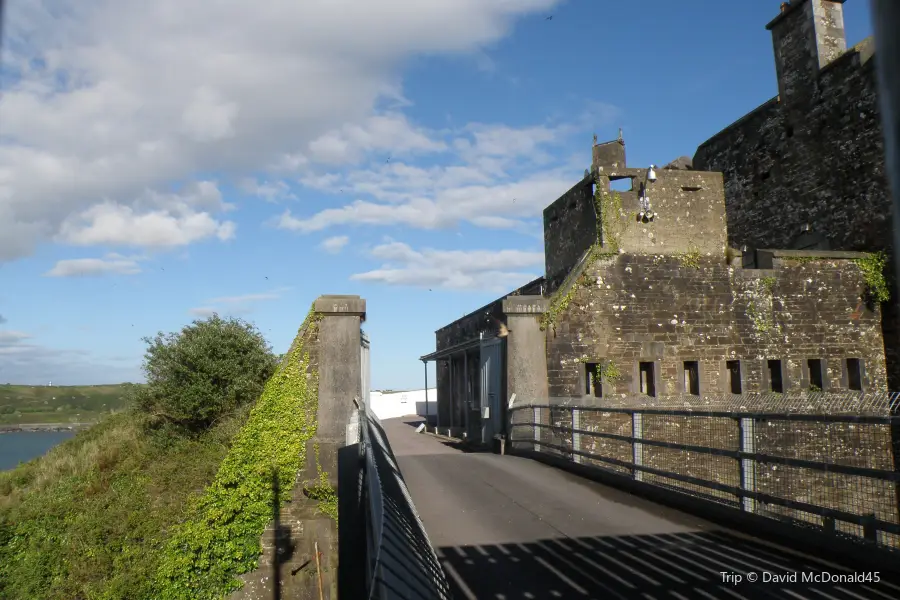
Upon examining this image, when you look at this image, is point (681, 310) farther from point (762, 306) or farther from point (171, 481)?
point (171, 481)

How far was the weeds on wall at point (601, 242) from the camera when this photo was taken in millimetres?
17781

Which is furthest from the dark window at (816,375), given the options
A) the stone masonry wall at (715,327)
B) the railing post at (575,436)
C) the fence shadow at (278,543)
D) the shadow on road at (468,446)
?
the fence shadow at (278,543)

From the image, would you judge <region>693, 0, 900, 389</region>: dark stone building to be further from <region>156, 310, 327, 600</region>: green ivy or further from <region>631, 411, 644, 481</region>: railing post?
<region>156, 310, 327, 600</region>: green ivy

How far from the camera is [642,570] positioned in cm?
635

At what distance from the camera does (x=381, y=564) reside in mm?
2992

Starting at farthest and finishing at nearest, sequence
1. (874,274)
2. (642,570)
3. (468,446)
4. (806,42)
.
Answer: (806,42)
(468,446)
(874,274)
(642,570)

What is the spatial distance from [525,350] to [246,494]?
24.3 ft

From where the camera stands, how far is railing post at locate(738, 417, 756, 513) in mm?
7988

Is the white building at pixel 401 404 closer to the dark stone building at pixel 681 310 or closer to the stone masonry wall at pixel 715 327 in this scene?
the dark stone building at pixel 681 310

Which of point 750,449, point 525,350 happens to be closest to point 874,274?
point 525,350

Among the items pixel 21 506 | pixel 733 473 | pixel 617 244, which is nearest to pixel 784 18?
pixel 617 244

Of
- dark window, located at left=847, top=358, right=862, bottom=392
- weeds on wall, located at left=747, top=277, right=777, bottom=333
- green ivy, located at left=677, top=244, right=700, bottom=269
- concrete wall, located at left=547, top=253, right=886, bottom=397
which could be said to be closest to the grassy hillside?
concrete wall, located at left=547, top=253, right=886, bottom=397

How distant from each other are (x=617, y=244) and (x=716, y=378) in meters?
4.56

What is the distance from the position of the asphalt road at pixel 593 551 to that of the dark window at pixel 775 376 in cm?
1051
